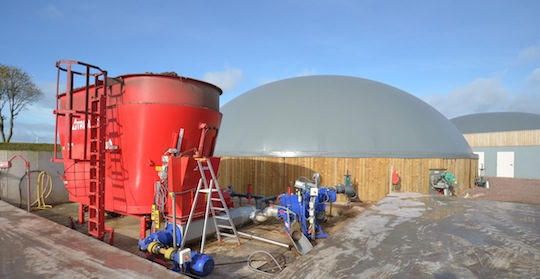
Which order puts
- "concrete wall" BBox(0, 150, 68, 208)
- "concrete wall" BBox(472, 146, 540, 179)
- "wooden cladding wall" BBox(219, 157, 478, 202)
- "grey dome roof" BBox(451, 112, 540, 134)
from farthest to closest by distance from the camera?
"grey dome roof" BBox(451, 112, 540, 134) < "concrete wall" BBox(472, 146, 540, 179) < "wooden cladding wall" BBox(219, 157, 478, 202) < "concrete wall" BBox(0, 150, 68, 208)

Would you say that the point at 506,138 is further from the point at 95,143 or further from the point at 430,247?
the point at 95,143

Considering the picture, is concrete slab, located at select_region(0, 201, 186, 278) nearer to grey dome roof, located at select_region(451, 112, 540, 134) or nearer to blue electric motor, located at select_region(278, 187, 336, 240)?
blue electric motor, located at select_region(278, 187, 336, 240)

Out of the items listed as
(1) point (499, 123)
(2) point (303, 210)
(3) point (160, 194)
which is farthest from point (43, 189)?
(1) point (499, 123)

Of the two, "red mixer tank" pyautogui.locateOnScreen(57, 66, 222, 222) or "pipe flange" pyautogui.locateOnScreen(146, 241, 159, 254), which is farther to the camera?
"red mixer tank" pyautogui.locateOnScreen(57, 66, 222, 222)

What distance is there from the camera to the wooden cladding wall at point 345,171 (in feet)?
54.2

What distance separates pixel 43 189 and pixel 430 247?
17.3 metres

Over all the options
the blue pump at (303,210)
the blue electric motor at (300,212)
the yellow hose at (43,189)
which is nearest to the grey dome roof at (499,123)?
the blue pump at (303,210)

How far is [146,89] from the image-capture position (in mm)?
7871

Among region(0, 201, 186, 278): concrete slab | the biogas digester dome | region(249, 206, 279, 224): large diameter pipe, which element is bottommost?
region(249, 206, 279, 224): large diameter pipe

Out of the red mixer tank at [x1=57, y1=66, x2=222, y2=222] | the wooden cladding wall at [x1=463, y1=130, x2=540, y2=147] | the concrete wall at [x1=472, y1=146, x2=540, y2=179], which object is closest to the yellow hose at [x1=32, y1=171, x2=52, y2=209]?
the red mixer tank at [x1=57, y1=66, x2=222, y2=222]

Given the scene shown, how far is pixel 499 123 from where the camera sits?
4359 cm

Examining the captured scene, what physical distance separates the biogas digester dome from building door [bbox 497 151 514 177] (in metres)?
18.4

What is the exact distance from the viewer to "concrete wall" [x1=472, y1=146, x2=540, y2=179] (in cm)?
3114

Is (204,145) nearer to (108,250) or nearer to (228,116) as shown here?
(108,250)
